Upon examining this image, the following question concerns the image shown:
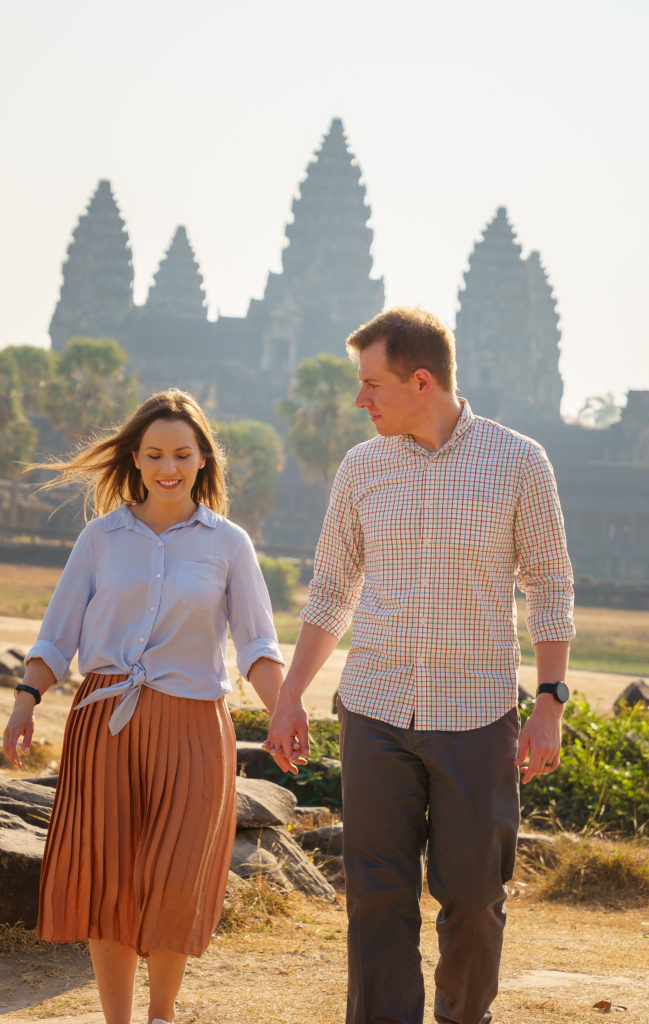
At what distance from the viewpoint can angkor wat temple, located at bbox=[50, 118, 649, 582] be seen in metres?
70.6

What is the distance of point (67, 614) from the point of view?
10.5 feet

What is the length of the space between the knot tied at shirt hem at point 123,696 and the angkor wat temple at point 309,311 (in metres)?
60.7

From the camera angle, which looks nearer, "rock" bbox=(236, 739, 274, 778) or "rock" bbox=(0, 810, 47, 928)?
"rock" bbox=(0, 810, 47, 928)

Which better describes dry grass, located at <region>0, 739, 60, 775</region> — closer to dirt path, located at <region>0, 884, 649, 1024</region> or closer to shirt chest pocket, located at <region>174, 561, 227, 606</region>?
dirt path, located at <region>0, 884, 649, 1024</region>

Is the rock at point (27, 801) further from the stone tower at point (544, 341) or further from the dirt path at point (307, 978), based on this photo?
the stone tower at point (544, 341)

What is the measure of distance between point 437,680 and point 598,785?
4.14m

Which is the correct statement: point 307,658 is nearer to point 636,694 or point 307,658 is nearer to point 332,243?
point 636,694

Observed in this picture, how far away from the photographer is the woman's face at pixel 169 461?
10.8 ft

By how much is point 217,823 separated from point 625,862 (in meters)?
3.13

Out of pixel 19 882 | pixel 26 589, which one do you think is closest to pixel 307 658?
pixel 19 882

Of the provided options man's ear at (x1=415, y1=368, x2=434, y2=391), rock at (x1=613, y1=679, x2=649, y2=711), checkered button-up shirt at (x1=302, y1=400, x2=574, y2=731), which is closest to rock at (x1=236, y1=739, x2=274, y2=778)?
checkered button-up shirt at (x1=302, y1=400, x2=574, y2=731)

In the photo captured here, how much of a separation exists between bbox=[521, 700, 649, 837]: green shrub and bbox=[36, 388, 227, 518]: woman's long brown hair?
12.0ft

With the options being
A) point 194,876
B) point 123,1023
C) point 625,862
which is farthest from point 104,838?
point 625,862

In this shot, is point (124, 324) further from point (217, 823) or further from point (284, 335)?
point (217, 823)
